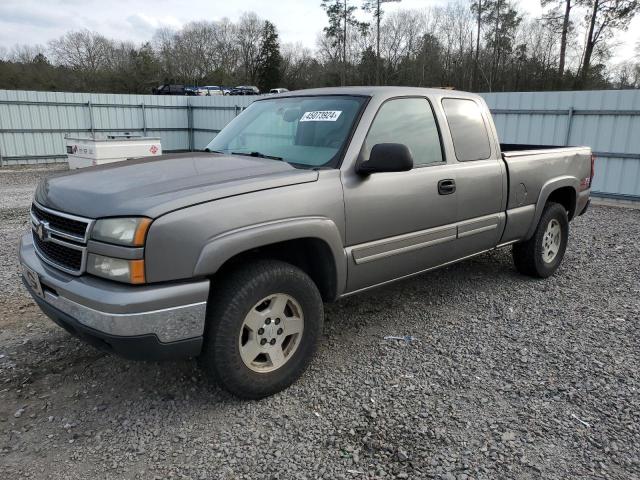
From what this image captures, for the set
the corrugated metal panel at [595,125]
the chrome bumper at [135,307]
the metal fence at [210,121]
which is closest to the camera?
the chrome bumper at [135,307]

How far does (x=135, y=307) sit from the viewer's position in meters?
2.45

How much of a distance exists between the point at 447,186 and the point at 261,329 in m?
1.94

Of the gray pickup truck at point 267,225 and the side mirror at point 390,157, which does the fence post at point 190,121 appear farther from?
the side mirror at point 390,157

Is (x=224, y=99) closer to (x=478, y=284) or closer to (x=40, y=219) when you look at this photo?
(x=478, y=284)

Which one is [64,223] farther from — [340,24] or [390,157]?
[340,24]

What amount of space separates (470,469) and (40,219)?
2841mm

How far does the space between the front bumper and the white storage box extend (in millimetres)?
9541

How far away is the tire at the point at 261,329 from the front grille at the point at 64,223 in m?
0.78

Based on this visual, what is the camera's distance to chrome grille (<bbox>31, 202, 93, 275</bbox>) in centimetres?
265

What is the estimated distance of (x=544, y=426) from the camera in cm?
288

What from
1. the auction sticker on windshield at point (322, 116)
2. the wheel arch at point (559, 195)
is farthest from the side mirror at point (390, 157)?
the wheel arch at point (559, 195)

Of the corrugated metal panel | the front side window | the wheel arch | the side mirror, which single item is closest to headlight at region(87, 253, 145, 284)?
the side mirror

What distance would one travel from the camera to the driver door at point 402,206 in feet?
11.1

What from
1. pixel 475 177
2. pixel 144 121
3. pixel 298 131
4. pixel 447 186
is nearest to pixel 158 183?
pixel 298 131
